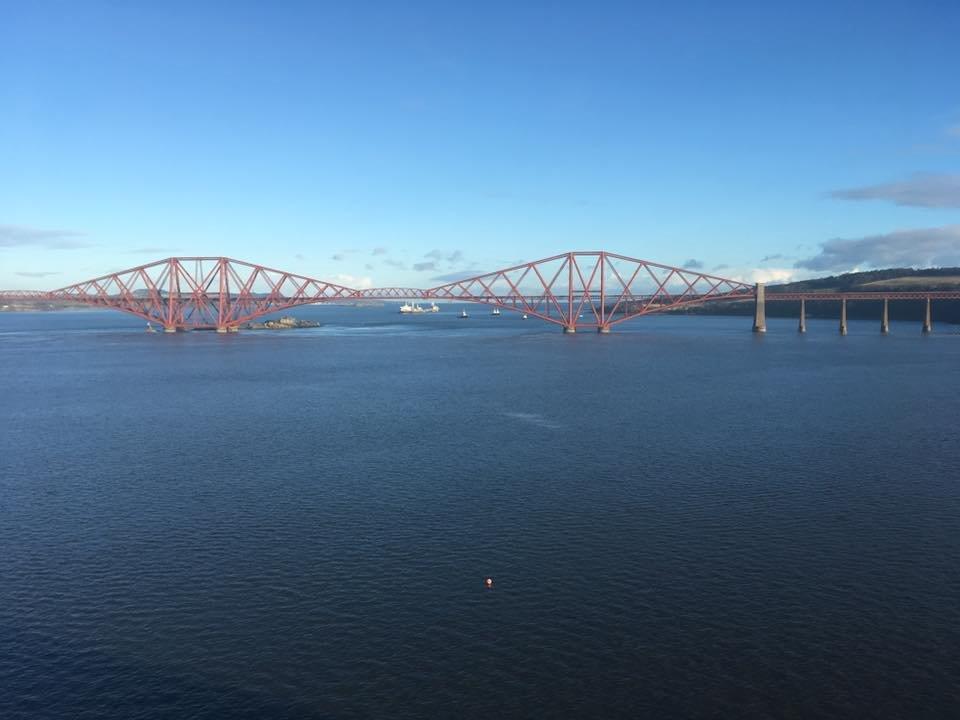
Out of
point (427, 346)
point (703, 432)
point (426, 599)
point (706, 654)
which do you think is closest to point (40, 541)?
point (426, 599)

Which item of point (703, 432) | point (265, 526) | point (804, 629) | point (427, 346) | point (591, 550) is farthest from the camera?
point (427, 346)

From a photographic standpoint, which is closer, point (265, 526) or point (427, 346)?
point (265, 526)

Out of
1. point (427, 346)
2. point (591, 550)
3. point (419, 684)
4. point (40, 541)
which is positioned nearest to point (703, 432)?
point (591, 550)

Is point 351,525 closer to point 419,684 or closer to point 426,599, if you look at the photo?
point 426,599

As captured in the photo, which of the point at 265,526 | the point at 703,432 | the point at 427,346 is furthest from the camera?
the point at 427,346

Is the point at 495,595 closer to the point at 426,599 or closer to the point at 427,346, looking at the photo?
the point at 426,599

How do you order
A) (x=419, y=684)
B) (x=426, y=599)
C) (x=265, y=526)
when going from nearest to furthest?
(x=419, y=684) → (x=426, y=599) → (x=265, y=526)
